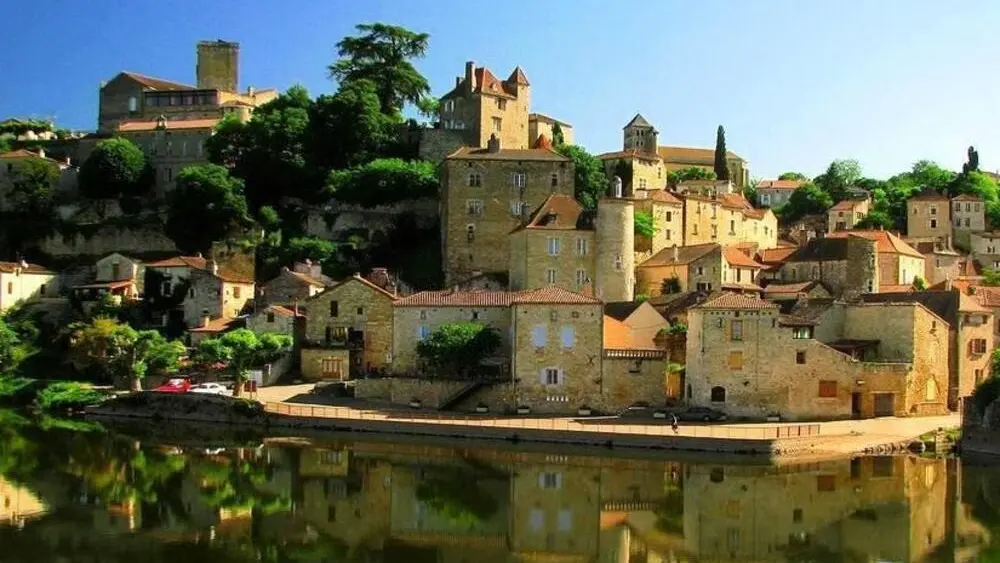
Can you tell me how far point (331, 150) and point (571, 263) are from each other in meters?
21.9

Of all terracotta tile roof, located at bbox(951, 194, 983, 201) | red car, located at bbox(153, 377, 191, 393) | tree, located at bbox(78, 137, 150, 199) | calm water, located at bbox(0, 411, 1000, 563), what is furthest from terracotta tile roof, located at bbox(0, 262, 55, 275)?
terracotta tile roof, located at bbox(951, 194, 983, 201)

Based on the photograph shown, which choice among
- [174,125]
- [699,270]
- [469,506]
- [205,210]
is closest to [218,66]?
[174,125]

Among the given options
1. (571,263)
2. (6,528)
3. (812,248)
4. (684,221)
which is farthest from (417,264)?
(6,528)

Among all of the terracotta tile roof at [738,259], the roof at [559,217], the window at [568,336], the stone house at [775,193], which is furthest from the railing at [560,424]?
the stone house at [775,193]

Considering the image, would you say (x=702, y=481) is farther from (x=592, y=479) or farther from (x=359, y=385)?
(x=359, y=385)

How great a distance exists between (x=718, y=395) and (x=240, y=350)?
805 inches

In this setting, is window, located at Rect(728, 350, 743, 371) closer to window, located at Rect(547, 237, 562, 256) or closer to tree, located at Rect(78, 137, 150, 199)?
window, located at Rect(547, 237, 562, 256)

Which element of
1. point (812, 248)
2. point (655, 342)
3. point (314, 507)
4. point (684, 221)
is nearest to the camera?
point (314, 507)

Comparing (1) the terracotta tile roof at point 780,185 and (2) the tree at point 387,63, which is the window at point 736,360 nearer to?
(2) the tree at point 387,63

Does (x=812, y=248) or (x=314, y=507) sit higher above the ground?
(x=812, y=248)

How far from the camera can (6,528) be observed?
28.3 m

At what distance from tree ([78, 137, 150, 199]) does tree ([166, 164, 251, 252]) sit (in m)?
7.46

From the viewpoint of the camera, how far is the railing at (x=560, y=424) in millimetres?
40531

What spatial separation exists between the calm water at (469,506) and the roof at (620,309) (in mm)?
14529
